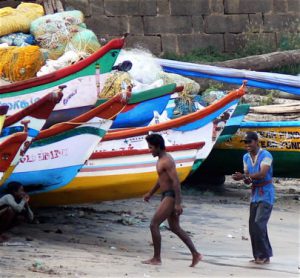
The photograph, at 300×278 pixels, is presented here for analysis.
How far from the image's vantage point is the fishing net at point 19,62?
11750 millimetres

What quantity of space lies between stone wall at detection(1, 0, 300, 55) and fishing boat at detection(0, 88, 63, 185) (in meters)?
8.08

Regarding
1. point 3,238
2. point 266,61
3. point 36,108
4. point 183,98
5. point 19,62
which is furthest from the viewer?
point 266,61

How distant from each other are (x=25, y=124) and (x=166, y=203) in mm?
1424

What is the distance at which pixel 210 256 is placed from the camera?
9953 mm

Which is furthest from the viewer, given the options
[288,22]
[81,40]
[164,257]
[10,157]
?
[288,22]

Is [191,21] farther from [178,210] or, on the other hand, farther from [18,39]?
[178,210]

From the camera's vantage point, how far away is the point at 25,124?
30.3ft

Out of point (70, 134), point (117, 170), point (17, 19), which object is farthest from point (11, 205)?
point (17, 19)

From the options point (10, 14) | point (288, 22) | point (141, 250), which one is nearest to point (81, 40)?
point (10, 14)

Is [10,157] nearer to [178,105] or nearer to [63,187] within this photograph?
[63,187]

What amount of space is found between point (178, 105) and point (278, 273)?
478 centimetres

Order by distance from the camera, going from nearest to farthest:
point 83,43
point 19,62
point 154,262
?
point 154,262 → point 19,62 → point 83,43

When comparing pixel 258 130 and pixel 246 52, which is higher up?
pixel 258 130

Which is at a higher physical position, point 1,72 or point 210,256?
Result: point 1,72
